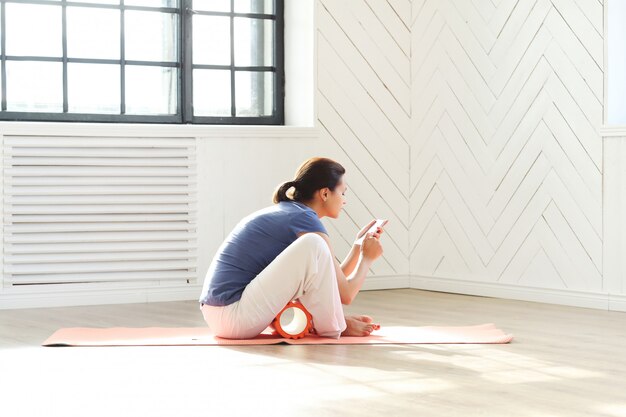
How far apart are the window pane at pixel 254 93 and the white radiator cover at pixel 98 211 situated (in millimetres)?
562

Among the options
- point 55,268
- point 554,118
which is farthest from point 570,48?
point 55,268

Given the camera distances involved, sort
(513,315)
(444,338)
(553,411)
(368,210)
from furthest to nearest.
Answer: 1. (368,210)
2. (513,315)
3. (444,338)
4. (553,411)

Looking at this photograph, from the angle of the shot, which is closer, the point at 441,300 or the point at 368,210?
the point at 441,300

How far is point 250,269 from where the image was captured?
3.78 m

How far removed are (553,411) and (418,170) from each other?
3393mm

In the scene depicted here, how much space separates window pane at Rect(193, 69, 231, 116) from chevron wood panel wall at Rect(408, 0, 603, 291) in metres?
1.10

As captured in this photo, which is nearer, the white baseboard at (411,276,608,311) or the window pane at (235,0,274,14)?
the white baseboard at (411,276,608,311)

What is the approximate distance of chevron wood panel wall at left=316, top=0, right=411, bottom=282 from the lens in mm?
5707

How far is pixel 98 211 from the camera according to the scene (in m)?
5.18

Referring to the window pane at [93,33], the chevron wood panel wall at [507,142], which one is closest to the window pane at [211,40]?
the window pane at [93,33]

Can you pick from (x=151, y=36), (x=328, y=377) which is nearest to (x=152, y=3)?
(x=151, y=36)

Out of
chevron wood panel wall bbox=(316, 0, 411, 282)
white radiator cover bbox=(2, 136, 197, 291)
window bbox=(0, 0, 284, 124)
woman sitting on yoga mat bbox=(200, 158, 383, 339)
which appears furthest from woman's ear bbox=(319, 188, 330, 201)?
window bbox=(0, 0, 284, 124)

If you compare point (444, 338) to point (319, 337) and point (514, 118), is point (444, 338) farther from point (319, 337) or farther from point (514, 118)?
point (514, 118)

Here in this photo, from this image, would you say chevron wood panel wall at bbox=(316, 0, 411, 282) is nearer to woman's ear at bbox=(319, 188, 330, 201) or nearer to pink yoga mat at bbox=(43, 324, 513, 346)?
pink yoga mat at bbox=(43, 324, 513, 346)
